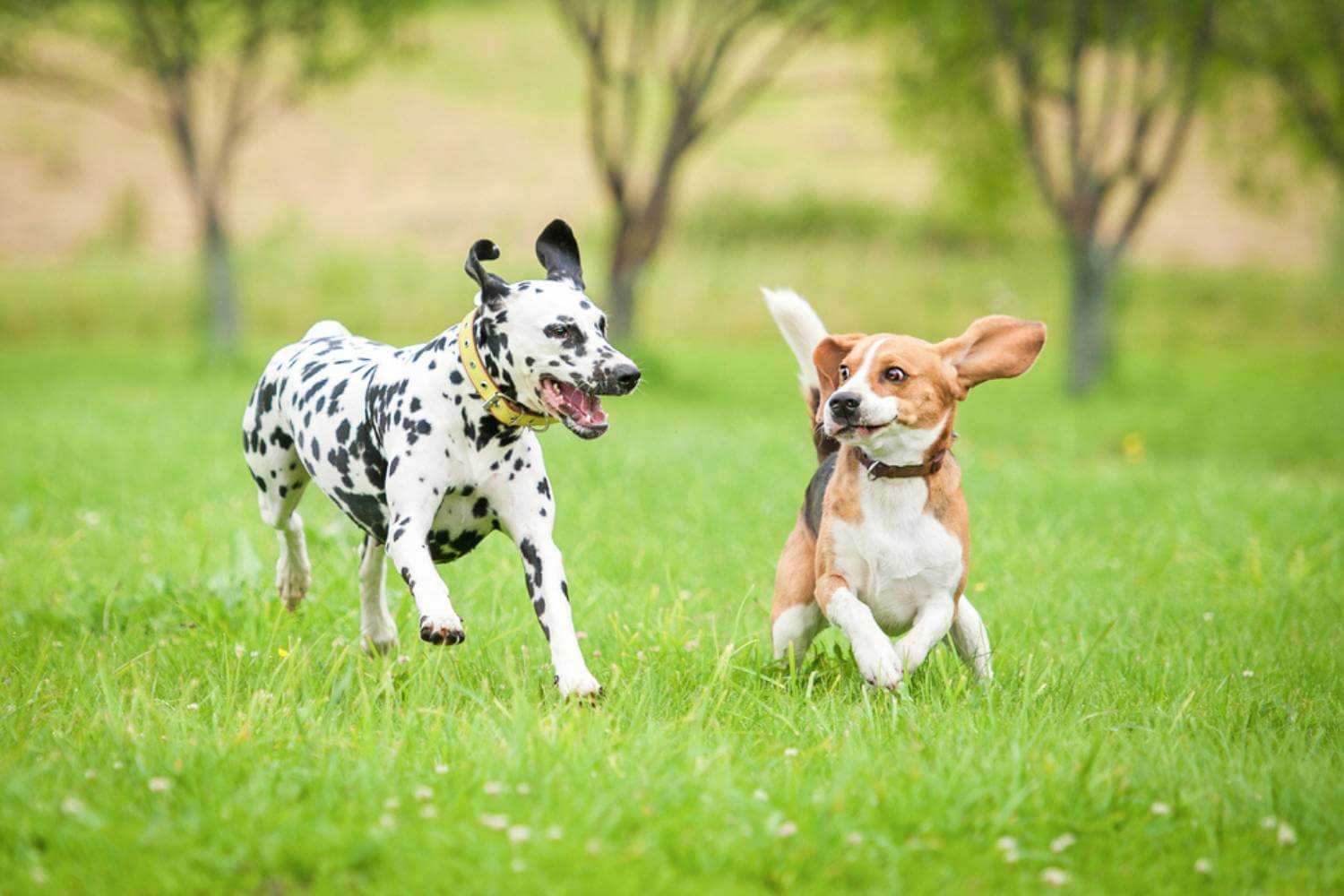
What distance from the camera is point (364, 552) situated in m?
4.92

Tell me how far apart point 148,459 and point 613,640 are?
6.08 m

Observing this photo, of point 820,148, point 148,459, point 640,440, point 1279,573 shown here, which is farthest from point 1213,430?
point 820,148

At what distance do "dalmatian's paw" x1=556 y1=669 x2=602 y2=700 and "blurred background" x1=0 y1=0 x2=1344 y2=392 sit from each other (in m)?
13.4

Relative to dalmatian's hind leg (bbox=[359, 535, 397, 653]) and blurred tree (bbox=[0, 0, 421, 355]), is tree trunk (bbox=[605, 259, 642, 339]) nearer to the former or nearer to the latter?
blurred tree (bbox=[0, 0, 421, 355])

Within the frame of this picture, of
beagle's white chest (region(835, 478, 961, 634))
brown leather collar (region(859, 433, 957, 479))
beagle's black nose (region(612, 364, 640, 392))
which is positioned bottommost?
beagle's white chest (region(835, 478, 961, 634))

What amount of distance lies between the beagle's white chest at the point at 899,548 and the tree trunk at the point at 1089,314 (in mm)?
13119

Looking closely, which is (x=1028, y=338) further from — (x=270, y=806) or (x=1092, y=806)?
(x=270, y=806)

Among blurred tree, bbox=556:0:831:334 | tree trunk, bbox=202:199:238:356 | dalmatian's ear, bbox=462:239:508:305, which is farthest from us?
tree trunk, bbox=202:199:238:356

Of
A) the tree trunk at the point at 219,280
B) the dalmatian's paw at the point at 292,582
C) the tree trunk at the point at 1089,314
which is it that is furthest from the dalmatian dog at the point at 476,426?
the tree trunk at the point at 219,280

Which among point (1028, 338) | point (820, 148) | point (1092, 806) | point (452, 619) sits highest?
point (820, 148)

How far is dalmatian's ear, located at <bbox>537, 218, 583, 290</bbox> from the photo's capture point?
4.29 meters

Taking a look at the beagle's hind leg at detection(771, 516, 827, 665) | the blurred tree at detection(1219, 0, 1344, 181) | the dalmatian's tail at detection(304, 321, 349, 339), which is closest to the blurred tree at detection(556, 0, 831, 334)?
the blurred tree at detection(1219, 0, 1344, 181)

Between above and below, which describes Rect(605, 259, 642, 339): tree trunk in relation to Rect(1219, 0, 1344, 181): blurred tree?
below

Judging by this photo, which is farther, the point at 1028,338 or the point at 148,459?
the point at 148,459
